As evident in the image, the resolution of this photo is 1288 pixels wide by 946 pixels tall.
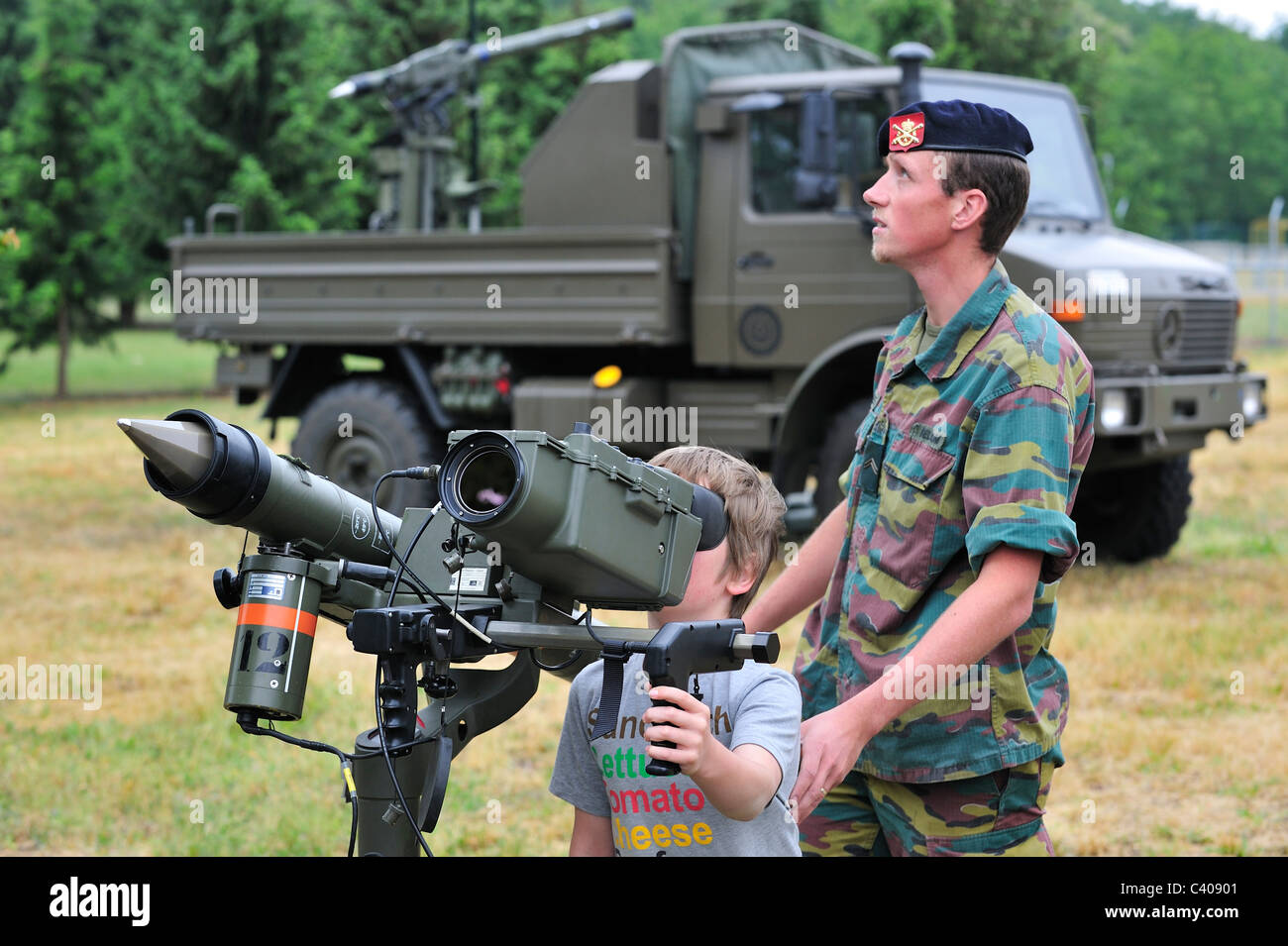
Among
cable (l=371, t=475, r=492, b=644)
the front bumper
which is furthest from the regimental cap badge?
the front bumper

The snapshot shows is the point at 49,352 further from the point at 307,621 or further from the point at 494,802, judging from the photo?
the point at 307,621

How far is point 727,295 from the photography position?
336 inches

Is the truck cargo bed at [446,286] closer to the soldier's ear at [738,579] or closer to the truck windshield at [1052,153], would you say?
the truck windshield at [1052,153]

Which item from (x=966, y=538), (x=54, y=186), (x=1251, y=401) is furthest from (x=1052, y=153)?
(x=54, y=186)

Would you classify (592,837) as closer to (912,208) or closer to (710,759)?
(710,759)

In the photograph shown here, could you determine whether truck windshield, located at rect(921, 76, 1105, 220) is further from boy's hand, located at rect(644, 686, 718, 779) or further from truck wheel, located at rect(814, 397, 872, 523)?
boy's hand, located at rect(644, 686, 718, 779)

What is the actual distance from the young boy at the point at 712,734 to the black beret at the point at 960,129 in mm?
600

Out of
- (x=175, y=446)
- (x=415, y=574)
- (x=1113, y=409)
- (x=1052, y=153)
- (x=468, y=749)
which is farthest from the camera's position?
(x=1052, y=153)

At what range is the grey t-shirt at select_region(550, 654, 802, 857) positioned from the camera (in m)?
2.14

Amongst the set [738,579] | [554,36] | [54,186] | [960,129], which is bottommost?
[738,579]

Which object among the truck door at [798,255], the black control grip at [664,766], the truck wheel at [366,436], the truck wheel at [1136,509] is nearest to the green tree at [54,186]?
the truck wheel at [366,436]

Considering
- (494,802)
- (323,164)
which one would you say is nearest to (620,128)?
(494,802)

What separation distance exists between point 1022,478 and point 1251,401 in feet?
21.9

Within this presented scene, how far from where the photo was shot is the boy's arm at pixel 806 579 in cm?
273
